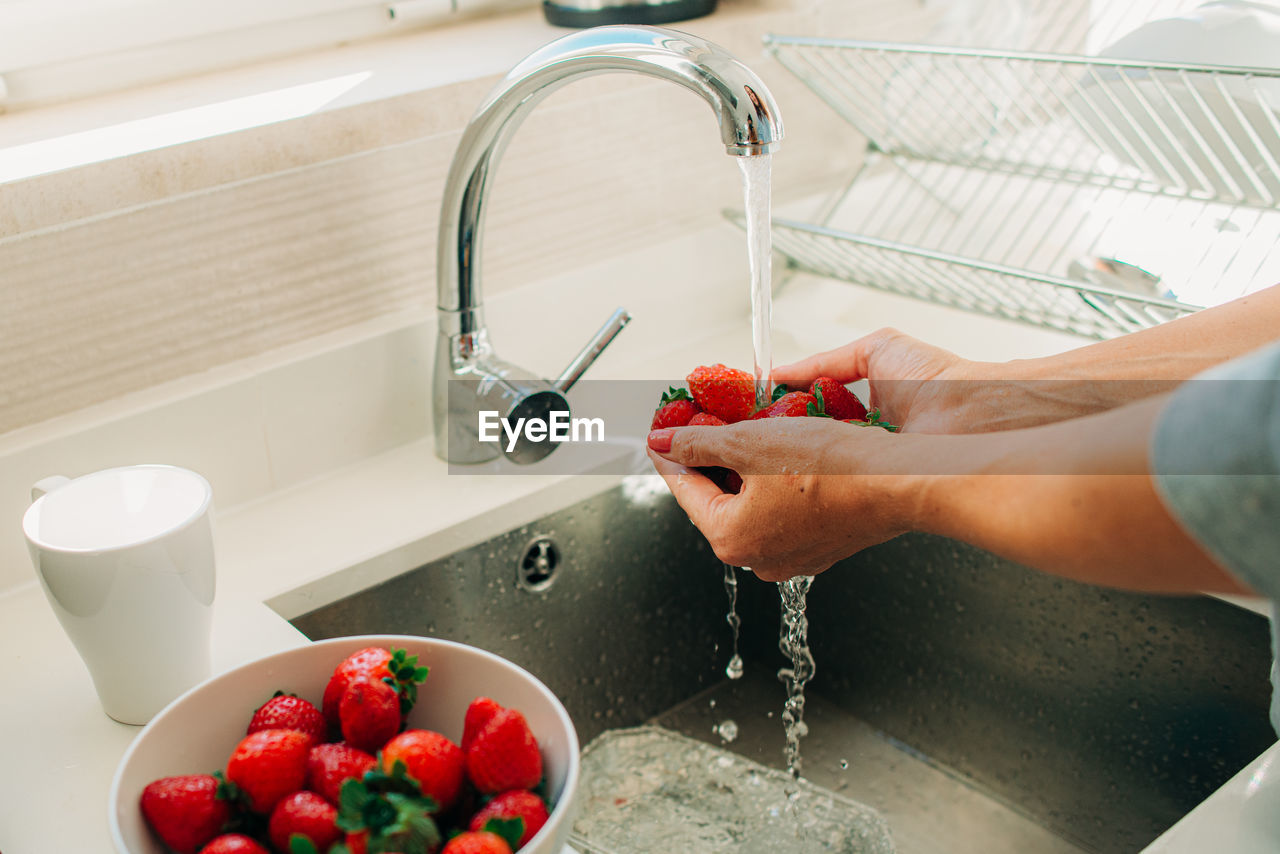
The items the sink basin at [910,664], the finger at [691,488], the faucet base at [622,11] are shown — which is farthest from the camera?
the faucet base at [622,11]

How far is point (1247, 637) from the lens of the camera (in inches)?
32.8

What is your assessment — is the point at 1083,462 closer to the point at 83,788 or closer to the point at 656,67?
the point at 656,67

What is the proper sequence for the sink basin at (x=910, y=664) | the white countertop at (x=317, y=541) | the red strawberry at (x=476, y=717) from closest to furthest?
1. the red strawberry at (x=476, y=717)
2. the white countertop at (x=317, y=541)
3. the sink basin at (x=910, y=664)

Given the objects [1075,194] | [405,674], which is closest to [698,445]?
[405,674]

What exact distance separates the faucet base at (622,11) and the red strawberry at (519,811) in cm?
89

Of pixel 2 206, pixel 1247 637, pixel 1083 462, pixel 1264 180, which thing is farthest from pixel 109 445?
pixel 1264 180

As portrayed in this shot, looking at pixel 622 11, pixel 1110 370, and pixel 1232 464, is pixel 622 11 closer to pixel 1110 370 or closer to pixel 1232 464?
pixel 1110 370

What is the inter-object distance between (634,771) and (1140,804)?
44 centimetres

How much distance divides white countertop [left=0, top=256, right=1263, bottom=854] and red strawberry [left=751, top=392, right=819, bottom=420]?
0.77 ft

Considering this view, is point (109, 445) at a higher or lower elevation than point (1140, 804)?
higher

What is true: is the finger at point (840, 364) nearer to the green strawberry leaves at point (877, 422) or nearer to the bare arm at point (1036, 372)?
the bare arm at point (1036, 372)

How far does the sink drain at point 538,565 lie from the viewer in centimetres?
98

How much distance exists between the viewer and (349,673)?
1.91ft
